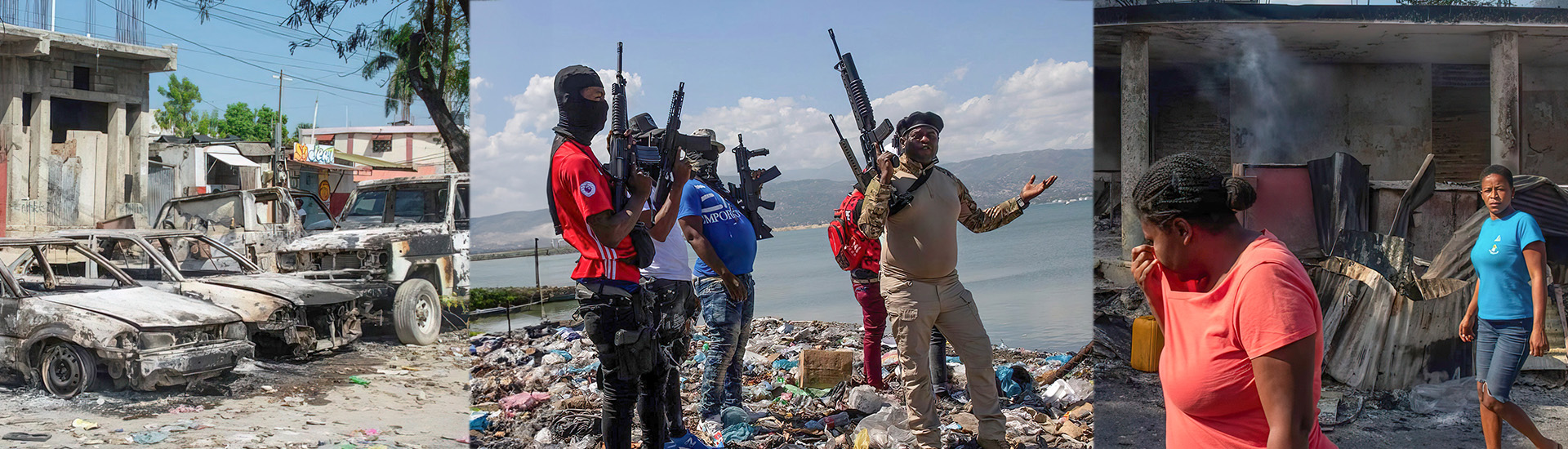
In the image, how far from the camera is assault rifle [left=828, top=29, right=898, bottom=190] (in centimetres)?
409

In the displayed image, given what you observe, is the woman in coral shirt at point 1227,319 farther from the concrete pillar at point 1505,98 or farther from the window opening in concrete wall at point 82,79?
the concrete pillar at point 1505,98

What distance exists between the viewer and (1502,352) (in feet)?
11.9

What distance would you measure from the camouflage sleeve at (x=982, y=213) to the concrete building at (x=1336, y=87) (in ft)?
12.5

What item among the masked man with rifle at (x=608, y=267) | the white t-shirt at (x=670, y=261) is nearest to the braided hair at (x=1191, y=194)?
the masked man with rifle at (x=608, y=267)

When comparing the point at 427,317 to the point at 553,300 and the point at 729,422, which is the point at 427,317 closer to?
the point at 729,422

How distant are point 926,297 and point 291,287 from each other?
3.63 metres

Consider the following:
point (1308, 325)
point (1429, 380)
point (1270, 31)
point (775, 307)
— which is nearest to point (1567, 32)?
point (1270, 31)

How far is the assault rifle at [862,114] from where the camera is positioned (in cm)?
409

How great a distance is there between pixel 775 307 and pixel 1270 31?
17.4ft

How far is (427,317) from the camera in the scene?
6059mm

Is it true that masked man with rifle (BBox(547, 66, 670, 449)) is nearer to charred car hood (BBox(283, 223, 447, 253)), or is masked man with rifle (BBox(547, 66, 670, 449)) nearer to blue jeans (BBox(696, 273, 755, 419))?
blue jeans (BBox(696, 273, 755, 419))

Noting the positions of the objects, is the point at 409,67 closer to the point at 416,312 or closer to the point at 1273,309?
the point at 416,312

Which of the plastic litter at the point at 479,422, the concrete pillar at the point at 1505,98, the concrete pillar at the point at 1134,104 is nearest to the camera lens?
the plastic litter at the point at 479,422

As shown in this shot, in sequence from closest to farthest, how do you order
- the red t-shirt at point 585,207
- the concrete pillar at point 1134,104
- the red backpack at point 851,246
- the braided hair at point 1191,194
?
1. the braided hair at point 1191,194
2. the red t-shirt at point 585,207
3. the red backpack at point 851,246
4. the concrete pillar at point 1134,104
